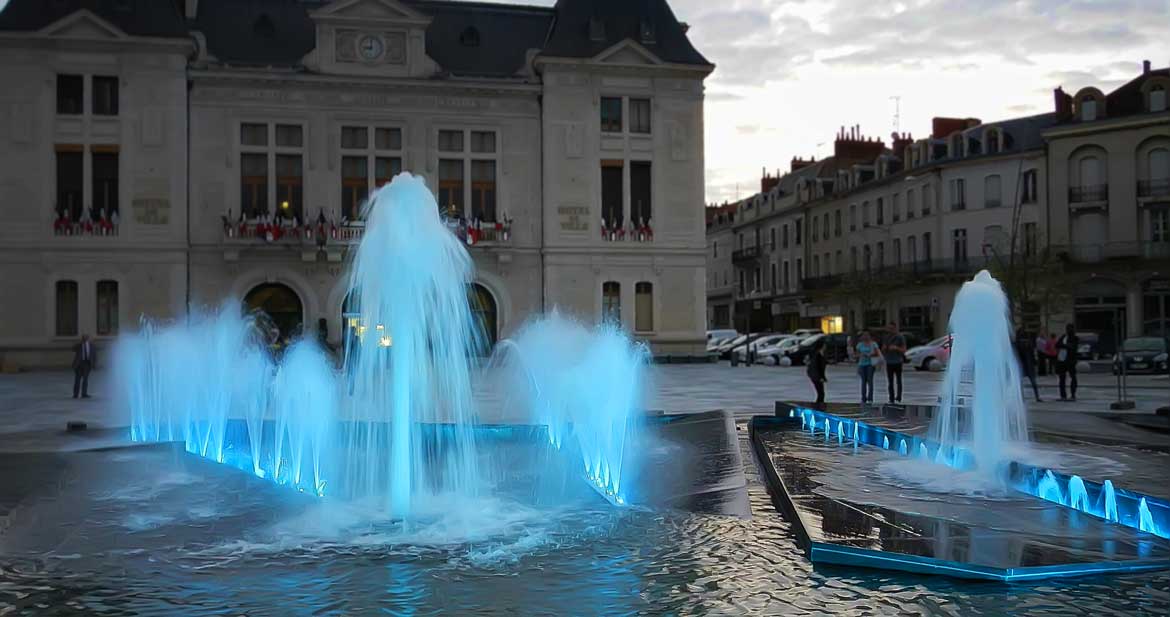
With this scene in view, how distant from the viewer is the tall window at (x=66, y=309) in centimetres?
4000

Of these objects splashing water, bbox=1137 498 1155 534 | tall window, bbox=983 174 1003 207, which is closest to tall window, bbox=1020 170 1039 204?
tall window, bbox=983 174 1003 207

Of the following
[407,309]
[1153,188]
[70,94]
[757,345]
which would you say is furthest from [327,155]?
[1153,188]

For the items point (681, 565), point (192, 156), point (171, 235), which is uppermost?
point (192, 156)

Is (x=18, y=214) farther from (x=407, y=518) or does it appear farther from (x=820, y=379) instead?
(x=407, y=518)

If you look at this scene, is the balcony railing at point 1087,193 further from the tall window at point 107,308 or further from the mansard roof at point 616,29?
the tall window at point 107,308

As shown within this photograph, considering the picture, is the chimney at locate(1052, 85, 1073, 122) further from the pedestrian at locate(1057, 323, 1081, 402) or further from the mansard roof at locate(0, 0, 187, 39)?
the mansard roof at locate(0, 0, 187, 39)

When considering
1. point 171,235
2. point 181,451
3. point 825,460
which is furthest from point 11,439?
point 171,235

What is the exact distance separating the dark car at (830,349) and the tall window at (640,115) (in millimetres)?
12463

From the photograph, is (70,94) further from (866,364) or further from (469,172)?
(866,364)

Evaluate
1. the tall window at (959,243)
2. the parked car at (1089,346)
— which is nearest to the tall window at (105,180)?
the parked car at (1089,346)

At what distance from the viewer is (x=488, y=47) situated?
152ft

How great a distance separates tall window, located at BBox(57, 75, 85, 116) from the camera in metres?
40.1

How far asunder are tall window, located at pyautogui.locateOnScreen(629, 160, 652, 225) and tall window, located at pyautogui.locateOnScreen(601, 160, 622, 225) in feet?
1.62

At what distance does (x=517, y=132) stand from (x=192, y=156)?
13442mm
